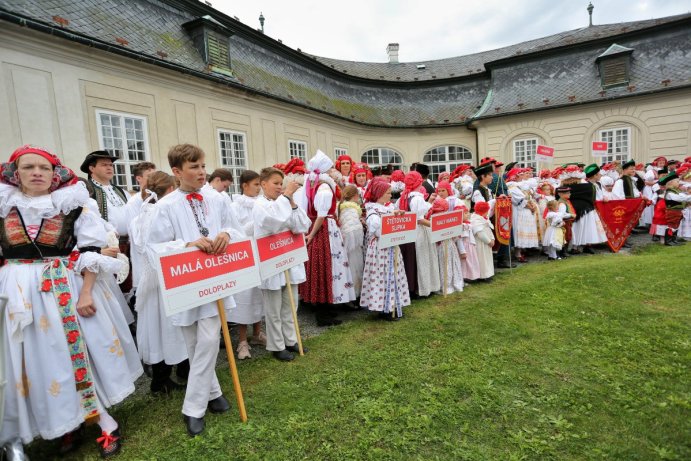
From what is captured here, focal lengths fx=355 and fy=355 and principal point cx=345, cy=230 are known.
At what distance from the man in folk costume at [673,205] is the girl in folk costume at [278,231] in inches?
375

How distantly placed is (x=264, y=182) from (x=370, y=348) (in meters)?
2.09

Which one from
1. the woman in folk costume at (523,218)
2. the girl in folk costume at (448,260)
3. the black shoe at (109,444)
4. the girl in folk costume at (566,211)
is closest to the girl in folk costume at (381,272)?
the girl in folk costume at (448,260)

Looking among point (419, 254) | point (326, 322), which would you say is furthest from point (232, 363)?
point (419, 254)

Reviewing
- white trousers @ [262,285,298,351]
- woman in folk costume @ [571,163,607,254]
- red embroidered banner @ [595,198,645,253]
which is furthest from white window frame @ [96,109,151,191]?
red embroidered banner @ [595,198,645,253]

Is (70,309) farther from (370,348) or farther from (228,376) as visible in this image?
(370,348)

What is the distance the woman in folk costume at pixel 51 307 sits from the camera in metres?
2.24

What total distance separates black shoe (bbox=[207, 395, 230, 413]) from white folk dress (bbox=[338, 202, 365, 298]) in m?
2.53

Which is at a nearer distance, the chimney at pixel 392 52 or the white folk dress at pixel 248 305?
the white folk dress at pixel 248 305

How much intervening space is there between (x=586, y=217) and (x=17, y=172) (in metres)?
9.64

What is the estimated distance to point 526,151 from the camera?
1831 centimetres

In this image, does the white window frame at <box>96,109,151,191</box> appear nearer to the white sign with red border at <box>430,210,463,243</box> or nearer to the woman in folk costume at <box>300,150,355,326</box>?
the woman in folk costume at <box>300,150,355,326</box>

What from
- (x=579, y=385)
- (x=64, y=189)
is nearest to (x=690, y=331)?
(x=579, y=385)

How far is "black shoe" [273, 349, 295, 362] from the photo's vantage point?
3.70m

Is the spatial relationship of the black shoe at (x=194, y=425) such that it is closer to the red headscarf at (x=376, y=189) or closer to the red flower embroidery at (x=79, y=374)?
the red flower embroidery at (x=79, y=374)
